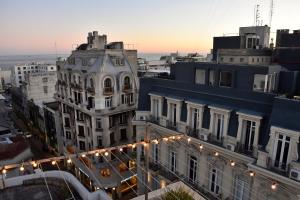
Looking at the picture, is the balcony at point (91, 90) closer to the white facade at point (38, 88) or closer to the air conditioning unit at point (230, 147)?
the air conditioning unit at point (230, 147)

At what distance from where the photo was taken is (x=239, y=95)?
14.4 m

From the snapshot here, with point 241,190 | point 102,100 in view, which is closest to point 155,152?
point 241,190

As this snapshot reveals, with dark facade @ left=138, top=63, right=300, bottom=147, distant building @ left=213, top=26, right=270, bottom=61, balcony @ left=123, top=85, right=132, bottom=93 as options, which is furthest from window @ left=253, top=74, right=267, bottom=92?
balcony @ left=123, top=85, right=132, bottom=93

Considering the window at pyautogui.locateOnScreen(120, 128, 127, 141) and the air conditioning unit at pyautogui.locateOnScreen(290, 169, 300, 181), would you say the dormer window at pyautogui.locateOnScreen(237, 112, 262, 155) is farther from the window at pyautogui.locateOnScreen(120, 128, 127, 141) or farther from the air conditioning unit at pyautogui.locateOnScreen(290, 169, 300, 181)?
the window at pyautogui.locateOnScreen(120, 128, 127, 141)

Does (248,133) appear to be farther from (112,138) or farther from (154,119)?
(112,138)

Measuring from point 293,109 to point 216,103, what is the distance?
4.81 m

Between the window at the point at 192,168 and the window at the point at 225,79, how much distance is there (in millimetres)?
5633

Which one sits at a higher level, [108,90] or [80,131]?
[108,90]

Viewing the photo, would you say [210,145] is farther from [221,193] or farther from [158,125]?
[158,125]

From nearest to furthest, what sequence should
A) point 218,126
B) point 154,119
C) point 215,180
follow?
point 218,126
point 215,180
point 154,119

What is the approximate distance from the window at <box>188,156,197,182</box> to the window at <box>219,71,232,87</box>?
5.63m

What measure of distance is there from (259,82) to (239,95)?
Answer: 4.47 ft

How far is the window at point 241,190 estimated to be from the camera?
1401 cm

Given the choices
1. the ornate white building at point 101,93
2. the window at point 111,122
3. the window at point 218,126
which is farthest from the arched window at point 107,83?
the window at point 218,126
